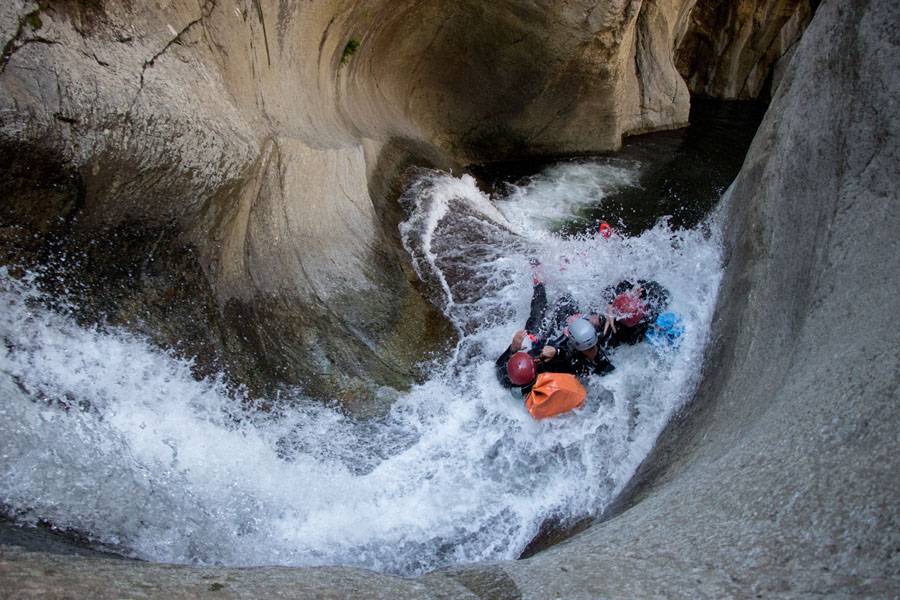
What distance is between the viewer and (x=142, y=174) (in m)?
3.06

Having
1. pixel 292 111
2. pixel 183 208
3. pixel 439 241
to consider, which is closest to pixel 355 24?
pixel 292 111

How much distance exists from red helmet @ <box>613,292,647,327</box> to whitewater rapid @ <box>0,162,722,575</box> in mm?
231

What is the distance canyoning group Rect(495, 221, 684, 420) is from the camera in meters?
3.79

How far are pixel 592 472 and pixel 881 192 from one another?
212cm

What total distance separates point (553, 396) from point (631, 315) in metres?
0.91

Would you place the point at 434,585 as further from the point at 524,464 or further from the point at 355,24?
the point at 355,24

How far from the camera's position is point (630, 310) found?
413 centimetres

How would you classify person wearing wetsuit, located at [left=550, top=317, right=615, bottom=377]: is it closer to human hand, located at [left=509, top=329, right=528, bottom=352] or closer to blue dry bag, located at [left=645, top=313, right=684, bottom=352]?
human hand, located at [left=509, top=329, right=528, bottom=352]

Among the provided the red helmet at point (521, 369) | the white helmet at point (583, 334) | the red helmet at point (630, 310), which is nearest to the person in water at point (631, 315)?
the red helmet at point (630, 310)

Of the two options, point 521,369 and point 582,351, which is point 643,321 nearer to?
point 582,351

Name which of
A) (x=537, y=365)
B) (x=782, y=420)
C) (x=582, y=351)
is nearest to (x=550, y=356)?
(x=537, y=365)

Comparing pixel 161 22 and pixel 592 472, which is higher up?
pixel 161 22

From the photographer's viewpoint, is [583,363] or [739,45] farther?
[739,45]

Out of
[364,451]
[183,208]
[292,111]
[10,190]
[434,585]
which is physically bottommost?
[434,585]
